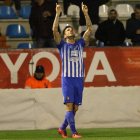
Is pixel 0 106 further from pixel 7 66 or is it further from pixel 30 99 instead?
pixel 7 66

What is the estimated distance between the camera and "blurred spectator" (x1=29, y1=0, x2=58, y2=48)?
1159 centimetres

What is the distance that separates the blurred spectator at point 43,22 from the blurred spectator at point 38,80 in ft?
3.36

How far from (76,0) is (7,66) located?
2829 mm

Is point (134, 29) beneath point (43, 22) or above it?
beneath

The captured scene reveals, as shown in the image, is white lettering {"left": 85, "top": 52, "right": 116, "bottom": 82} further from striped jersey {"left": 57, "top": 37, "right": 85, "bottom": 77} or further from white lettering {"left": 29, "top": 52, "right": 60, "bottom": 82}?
striped jersey {"left": 57, "top": 37, "right": 85, "bottom": 77}

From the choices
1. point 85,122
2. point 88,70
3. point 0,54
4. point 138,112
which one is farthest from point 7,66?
point 138,112

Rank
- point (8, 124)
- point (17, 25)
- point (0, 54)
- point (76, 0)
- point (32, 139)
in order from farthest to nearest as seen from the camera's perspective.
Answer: point (17, 25)
point (76, 0)
point (0, 54)
point (8, 124)
point (32, 139)

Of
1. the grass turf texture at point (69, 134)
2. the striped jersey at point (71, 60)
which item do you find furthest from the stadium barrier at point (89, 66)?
the striped jersey at point (71, 60)

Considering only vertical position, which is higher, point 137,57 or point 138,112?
point 137,57

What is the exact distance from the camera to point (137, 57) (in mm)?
11609

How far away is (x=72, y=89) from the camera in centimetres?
741

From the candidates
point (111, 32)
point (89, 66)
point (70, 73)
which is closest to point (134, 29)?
point (111, 32)

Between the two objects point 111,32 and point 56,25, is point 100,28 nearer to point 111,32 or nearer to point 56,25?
point 111,32

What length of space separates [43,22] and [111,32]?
1.85 meters
